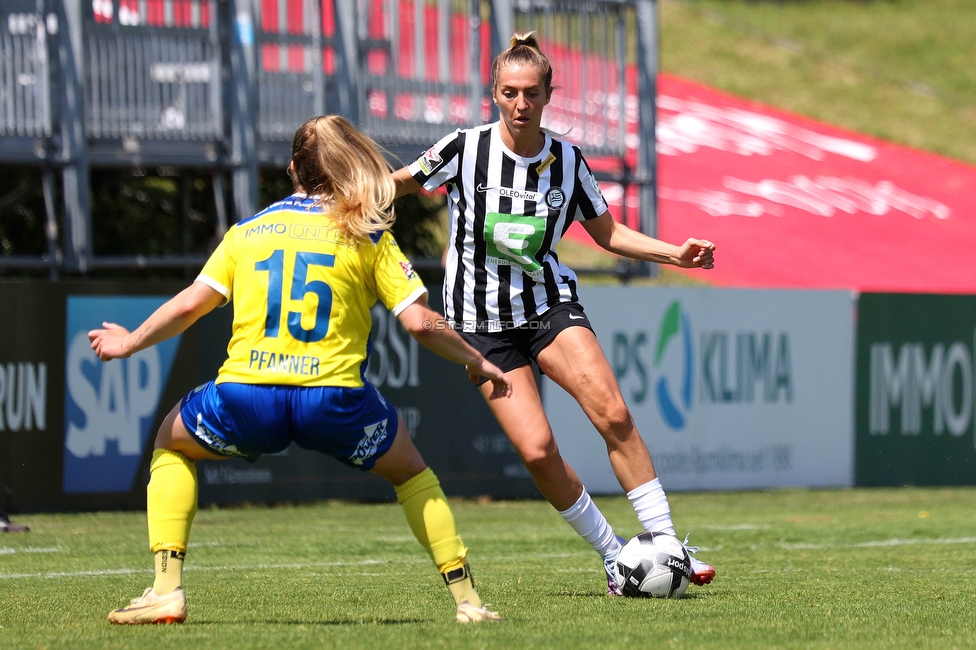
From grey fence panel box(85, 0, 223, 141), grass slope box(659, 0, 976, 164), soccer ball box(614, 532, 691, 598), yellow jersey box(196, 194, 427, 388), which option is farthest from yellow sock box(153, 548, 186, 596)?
grass slope box(659, 0, 976, 164)

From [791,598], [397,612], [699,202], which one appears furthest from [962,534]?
[699,202]

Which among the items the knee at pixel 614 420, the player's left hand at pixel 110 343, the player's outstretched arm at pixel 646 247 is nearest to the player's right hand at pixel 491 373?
the knee at pixel 614 420

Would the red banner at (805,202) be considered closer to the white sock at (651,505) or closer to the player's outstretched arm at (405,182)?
the white sock at (651,505)

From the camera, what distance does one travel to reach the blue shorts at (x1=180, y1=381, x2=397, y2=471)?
4.61m

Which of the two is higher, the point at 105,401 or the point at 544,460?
the point at 544,460

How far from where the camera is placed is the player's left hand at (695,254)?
5882 millimetres

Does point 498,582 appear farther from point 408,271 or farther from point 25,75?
point 25,75

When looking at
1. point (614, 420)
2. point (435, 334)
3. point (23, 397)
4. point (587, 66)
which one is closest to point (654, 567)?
point (614, 420)

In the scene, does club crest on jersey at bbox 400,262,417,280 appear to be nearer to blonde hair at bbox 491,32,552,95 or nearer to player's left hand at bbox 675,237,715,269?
blonde hair at bbox 491,32,552,95

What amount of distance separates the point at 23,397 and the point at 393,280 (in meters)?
6.14

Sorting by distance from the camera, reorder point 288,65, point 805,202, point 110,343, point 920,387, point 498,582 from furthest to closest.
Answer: point 805,202, point 288,65, point 920,387, point 498,582, point 110,343

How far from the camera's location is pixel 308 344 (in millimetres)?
4637

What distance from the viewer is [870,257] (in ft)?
75.3

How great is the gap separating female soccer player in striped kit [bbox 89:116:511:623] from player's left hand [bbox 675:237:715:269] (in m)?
1.34
